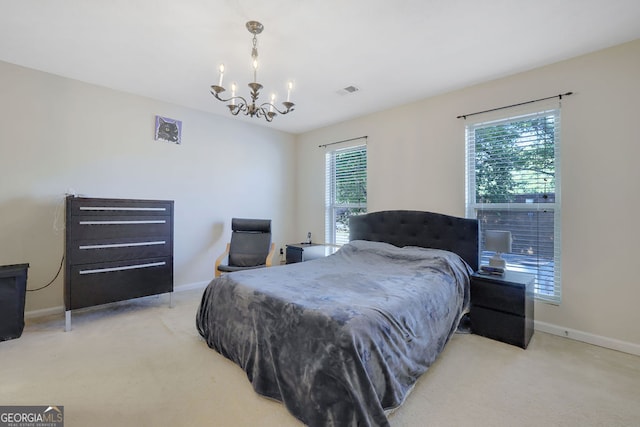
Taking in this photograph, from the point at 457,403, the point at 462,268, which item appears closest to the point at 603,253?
the point at 462,268

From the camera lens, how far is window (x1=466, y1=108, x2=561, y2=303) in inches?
110

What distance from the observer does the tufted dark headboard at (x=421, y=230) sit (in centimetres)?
310

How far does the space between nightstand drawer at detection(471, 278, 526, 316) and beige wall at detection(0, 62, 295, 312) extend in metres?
3.45

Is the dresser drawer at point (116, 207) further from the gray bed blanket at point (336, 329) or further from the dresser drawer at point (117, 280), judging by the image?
the gray bed blanket at point (336, 329)

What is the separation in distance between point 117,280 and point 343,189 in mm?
3293

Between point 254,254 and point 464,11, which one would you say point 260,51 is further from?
point 254,254

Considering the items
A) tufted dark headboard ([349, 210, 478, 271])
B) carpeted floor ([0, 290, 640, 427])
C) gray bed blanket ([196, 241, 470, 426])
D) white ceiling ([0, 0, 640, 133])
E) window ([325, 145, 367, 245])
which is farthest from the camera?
window ([325, 145, 367, 245])

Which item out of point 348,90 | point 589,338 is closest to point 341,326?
point 589,338

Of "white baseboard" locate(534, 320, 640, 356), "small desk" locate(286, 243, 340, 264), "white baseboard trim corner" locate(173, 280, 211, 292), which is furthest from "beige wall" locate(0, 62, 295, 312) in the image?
"white baseboard" locate(534, 320, 640, 356)

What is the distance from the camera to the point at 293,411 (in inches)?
63.4

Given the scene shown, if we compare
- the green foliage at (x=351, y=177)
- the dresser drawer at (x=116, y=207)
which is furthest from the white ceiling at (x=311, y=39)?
the dresser drawer at (x=116, y=207)

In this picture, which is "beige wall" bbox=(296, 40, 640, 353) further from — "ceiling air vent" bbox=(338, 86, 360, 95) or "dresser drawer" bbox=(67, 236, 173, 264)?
"dresser drawer" bbox=(67, 236, 173, 264)

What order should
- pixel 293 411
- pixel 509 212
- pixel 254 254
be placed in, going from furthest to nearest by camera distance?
pixel 254 254
pixel 509 212
pixel 293 411

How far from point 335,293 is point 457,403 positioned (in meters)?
1.00
